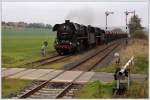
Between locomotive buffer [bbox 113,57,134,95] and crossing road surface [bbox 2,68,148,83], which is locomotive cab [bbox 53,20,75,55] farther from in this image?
Result: locomotive buffer [bbox 113,57,134,95]

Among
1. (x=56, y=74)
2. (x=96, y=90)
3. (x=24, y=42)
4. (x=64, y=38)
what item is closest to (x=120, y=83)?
(x=96, y=90)

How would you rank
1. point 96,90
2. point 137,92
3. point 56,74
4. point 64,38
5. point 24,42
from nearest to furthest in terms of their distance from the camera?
point 137,92 → point 96,90 → point 56,74 → point 64,38 → point 24,42

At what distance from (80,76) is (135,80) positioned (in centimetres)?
268

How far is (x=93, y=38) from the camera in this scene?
120ft

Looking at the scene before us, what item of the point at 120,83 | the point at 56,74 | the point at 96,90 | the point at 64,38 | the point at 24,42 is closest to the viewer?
the point at 120,83

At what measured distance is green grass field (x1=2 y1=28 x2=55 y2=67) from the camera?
28.2 m

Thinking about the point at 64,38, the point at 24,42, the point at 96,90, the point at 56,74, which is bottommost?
the point at 96,90

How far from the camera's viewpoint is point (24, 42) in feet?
136

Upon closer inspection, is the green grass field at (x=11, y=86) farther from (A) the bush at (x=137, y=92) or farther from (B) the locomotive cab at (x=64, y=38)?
(B) the locomotive cab at (x=64, y=38)

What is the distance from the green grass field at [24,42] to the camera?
28.2m

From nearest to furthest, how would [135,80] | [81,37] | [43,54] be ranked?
[135,80]
[43,54]
[81,37]

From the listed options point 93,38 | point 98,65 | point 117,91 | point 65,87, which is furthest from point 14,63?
point 93,38

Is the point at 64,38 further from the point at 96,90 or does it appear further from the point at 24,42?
the point at 96,90

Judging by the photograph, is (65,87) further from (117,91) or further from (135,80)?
(135,80)
